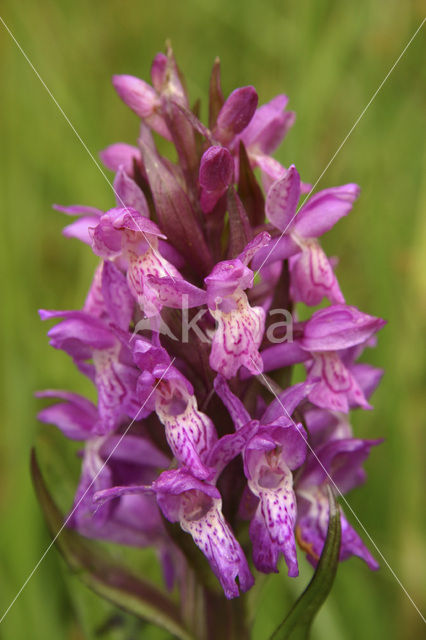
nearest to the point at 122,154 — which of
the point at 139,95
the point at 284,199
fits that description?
the point at 139,95

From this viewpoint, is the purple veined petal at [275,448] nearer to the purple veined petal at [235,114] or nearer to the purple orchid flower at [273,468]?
the purple orchid flower at [273,468]

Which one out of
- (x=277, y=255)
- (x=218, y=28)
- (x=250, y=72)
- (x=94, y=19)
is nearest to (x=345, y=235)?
(x=250, y=72)

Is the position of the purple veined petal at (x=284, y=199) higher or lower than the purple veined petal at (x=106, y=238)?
higher

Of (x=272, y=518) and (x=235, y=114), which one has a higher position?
(x=235, y=114)

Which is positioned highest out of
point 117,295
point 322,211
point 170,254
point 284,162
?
point 284,162

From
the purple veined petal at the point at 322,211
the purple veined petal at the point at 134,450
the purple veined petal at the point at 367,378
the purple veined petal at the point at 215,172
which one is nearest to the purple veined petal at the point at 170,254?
the purple veined petal at the point at 215,172

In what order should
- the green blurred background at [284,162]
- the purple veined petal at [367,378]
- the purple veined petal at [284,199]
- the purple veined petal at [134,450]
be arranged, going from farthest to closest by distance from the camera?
1. the green blurred background at [284,162]
2. the purple veined petal at [367,378]
3. the purple veined petal at [134,450]
4. the purple veined petal at [284,199]

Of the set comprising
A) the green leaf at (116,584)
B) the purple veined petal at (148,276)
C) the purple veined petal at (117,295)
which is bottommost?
the green leaf at (116,584)

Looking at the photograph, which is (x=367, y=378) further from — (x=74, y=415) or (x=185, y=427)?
(x=74, y=415)
